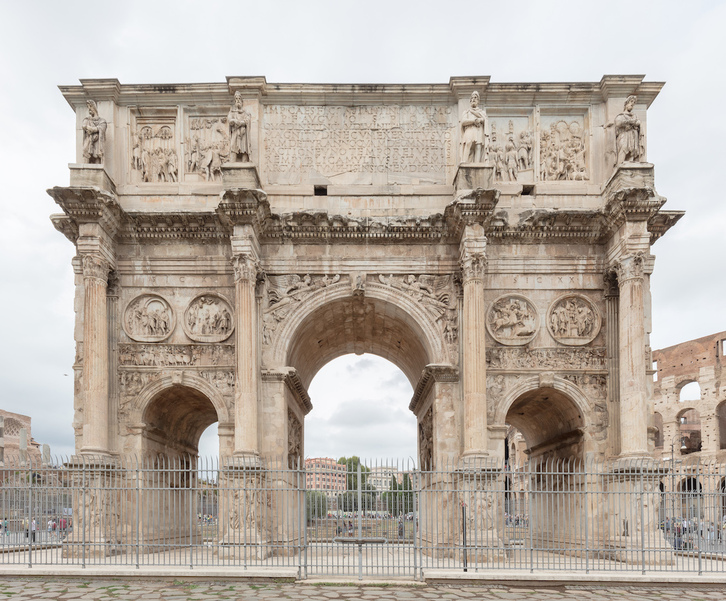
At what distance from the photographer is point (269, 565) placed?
41.3 ft

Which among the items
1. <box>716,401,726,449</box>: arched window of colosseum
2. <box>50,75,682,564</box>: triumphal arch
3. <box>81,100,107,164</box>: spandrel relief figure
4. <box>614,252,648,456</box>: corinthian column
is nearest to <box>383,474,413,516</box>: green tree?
<box>50,75,682,564</box>: triumphal arch

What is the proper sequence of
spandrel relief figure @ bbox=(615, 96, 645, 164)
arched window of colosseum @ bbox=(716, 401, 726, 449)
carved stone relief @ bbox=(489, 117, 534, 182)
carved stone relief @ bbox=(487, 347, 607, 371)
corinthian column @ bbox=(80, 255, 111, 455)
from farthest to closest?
arched window of colosseum @ bbox=(716, 401, 726, 449) → carved stone relief @ bbox=(489, 117, 534, 182) → carved stone relief @ bbox=(487, 347, 607, 371) → spandrel relief figure @ bbox=(615, 96, 645, 164) → corinthian column @ bbox=(80, 255, 111, 455)

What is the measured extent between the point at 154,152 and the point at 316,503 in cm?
928

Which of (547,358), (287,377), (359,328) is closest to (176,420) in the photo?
(287,377)

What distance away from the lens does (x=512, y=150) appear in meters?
17.1

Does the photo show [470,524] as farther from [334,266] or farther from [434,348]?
[334,266]

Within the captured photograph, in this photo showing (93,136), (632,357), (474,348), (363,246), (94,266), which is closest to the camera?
(632,357)

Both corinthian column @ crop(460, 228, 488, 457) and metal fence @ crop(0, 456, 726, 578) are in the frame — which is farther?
corinthian column @ crop(460, 228, 488, 457)

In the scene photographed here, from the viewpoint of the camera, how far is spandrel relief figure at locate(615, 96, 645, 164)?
52.1ft

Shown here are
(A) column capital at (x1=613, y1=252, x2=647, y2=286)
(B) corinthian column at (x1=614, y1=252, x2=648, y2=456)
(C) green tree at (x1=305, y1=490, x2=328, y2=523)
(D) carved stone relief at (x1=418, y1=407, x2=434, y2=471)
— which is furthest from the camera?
(D) carved stone relief at (x1=418, y1=407, x2=434, y2=471)

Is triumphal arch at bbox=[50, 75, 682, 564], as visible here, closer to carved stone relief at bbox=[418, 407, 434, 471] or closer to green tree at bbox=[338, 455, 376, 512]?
carved stone relief at bbox=[418, 407, 434, 471]

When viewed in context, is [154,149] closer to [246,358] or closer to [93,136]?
[93,136]

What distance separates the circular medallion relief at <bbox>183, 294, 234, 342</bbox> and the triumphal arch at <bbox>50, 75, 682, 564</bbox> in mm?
33

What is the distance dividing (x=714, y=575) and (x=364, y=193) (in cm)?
1005
